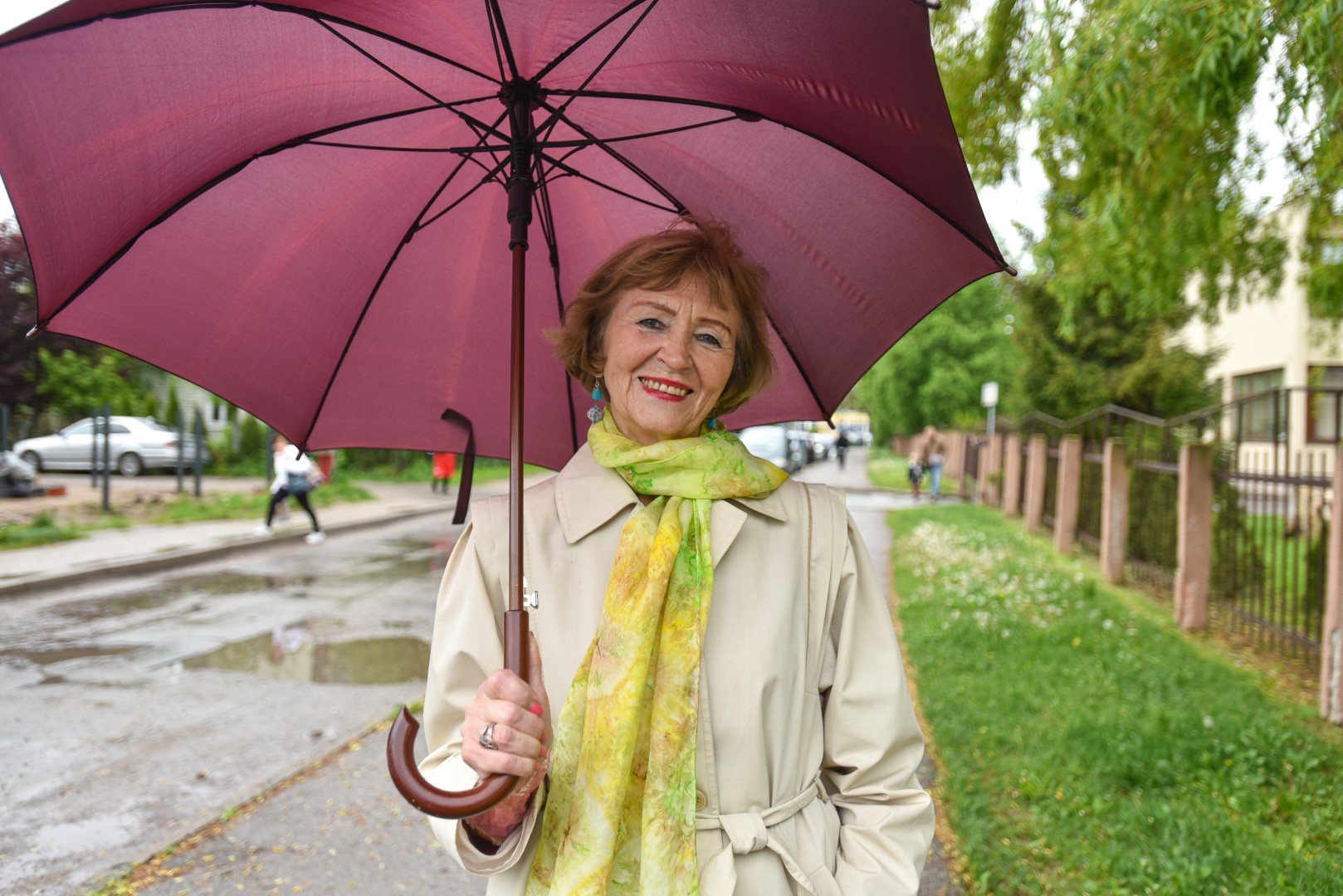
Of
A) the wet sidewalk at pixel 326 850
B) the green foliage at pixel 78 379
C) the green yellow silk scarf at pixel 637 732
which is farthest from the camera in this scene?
the green foliage at pixel 78 379

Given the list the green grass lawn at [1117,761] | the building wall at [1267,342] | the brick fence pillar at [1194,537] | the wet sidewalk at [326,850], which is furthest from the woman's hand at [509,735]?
the building wall at [1267,342]

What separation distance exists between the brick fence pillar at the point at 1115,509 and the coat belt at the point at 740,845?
9.46m

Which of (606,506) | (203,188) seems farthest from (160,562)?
(606,506)

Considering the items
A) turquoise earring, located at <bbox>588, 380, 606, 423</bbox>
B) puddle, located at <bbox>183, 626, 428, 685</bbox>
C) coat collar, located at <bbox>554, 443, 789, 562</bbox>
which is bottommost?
puddle, located at <bbox>183, 626, 428, 685</bbox>

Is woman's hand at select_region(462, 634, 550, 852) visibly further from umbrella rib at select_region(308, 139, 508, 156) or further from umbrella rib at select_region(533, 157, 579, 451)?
umbrella rib at select_region(308, 139, 508, 156)

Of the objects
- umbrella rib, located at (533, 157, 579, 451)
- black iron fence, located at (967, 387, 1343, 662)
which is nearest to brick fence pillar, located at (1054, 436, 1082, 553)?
black iron fence, located at (967, 387, 1343, 662)

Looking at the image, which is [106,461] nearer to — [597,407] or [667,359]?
[597,407]

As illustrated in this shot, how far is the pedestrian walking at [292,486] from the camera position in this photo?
13094 mm

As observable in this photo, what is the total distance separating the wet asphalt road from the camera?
159 inches

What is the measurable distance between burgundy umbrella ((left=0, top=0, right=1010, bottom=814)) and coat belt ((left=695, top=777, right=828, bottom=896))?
46 centimetres

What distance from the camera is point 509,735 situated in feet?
4.50

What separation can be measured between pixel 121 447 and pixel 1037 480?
71.8 ft

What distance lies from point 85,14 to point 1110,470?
10.4m

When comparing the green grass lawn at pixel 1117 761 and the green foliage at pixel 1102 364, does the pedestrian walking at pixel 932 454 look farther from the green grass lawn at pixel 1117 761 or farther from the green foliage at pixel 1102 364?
the green grass lawn at pixel 1117 761
